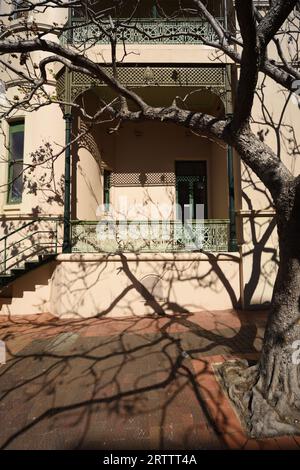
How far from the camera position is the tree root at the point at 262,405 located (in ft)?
8.09

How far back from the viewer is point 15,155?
758cm

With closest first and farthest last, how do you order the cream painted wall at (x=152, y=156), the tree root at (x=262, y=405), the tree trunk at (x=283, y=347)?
the tree root at (x=262, y=405) → the tree trunk at (x=283, y=347) → the cream painted wall at (x=152, y=156)

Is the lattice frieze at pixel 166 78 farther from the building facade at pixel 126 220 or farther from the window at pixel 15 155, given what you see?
the window at pixel 15 155

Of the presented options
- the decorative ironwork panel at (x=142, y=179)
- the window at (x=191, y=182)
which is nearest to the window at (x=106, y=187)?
the decorative ironwork panel at (x=142, y=179)

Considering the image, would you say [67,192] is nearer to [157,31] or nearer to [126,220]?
[126,220]

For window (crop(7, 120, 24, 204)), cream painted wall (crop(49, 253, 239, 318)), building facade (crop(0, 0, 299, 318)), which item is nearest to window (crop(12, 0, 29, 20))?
building facade (crop(0, 0, 299, 318))

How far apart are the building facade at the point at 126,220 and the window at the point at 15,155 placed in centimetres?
3

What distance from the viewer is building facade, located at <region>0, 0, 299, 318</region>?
6227mm

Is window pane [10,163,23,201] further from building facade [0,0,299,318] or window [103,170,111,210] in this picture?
window [103,170,111,210]

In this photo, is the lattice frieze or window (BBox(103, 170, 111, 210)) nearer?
the lattice frieze

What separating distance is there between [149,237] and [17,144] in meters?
4.69

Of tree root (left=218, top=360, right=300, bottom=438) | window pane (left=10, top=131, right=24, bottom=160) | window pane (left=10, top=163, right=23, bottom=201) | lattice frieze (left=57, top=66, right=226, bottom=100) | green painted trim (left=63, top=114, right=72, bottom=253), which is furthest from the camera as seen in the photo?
window pane (left=10, top=131, right=24, bottom=160)

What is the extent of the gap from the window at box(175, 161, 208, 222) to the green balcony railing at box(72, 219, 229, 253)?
9.42 feet

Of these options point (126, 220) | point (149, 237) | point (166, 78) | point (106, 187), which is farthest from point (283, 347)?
point (106, 187)
